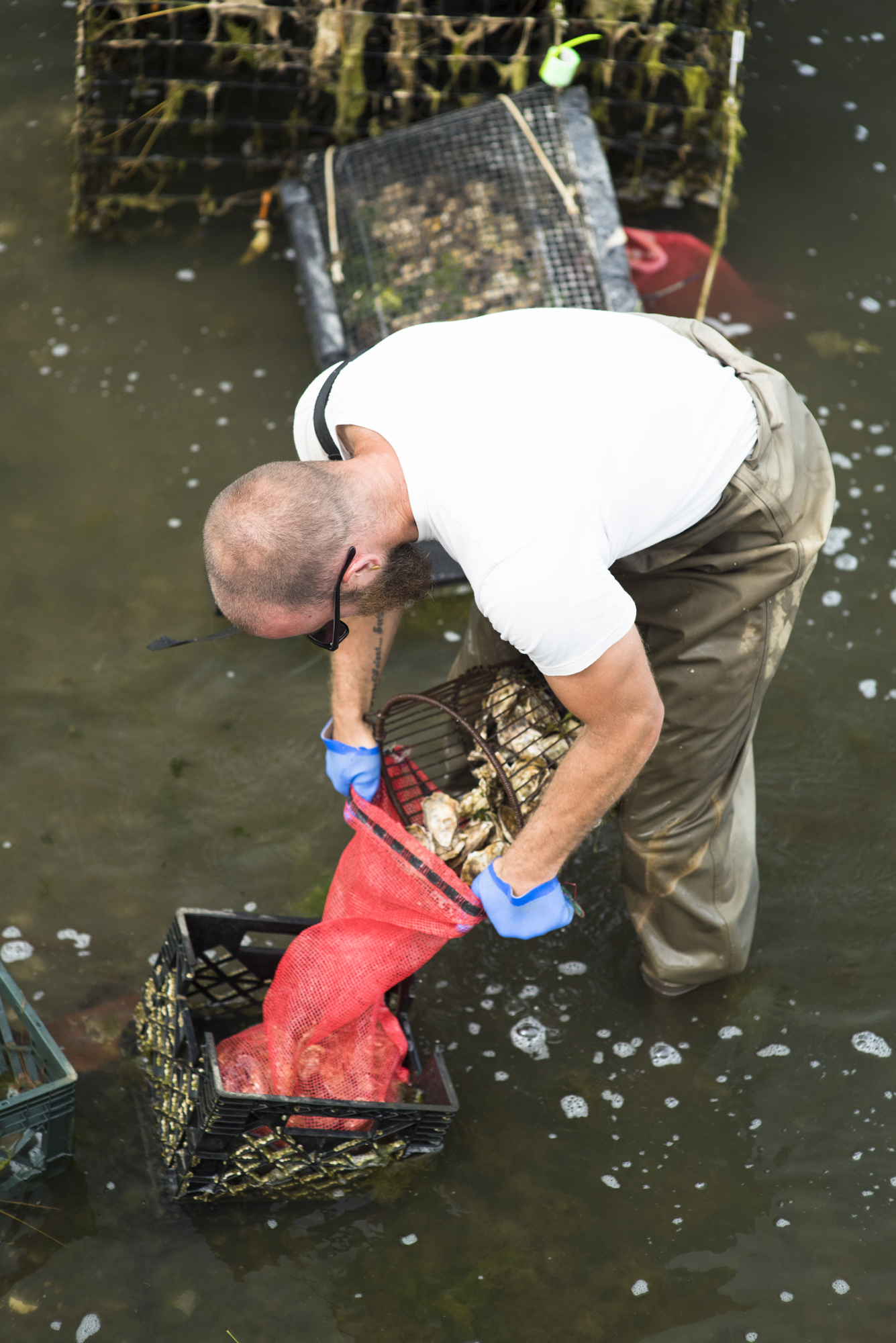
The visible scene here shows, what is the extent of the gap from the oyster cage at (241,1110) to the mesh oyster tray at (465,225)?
89.8 inches

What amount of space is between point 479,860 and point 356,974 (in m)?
0.35

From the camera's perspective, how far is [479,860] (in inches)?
90.0

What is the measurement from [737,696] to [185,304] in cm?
299

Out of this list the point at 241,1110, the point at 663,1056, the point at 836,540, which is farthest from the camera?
the point at 836,540

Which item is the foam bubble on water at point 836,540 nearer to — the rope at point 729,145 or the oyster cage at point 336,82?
the rope at point 729,145

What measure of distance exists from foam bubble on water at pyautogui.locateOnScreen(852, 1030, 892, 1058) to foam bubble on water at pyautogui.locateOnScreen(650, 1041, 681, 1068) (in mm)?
428

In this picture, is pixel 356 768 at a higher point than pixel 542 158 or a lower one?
lower

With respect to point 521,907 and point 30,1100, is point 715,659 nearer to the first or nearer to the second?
point 521,907

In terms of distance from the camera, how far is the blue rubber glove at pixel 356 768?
7.98 feet

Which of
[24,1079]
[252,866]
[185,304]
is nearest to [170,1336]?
[24,1079]

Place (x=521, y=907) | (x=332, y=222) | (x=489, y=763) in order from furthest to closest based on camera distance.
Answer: (x=332, y=222) → (x=489, y=763) → (x=521, y=907)

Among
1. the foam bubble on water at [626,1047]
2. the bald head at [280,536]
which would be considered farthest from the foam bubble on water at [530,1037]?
the bald head at [280,536]

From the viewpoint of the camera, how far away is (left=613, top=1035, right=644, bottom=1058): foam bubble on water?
2.66 meters

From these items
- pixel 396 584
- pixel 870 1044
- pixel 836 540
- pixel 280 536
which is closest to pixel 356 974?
pixel 396 584
